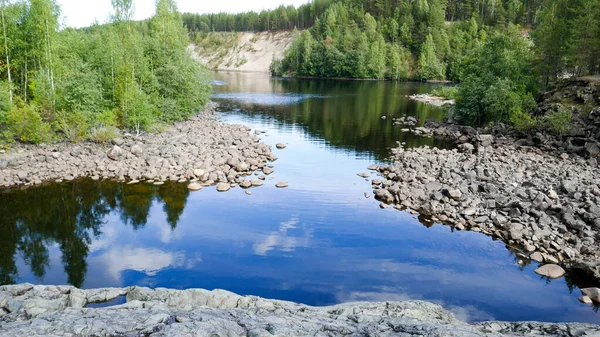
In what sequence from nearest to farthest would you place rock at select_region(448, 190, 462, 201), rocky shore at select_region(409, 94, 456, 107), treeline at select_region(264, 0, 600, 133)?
rock at select_region(448, 190, 462, 201) → treeline at select_region(264, 0, 600, 133) → rocky shore at select_region(409, 94, 456, 107)

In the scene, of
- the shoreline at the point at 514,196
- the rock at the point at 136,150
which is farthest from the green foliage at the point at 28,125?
the shoreline at the point at 514,196

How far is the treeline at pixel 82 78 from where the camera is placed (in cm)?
3341

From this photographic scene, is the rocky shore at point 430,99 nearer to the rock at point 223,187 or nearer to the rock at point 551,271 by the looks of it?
the rock at point 223,187

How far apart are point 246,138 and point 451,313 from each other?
2963 centimetres

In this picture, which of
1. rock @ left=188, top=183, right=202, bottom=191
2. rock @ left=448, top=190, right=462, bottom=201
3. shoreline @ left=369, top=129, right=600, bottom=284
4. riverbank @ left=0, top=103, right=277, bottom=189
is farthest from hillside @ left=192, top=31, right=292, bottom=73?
rock @ left=448, top=190, right=462, bottom=201

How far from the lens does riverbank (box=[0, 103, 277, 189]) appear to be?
1155 inches

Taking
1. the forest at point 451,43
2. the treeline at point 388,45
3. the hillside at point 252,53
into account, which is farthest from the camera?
the hillside at point 252,53

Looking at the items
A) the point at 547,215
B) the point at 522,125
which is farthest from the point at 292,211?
the point at 522,125

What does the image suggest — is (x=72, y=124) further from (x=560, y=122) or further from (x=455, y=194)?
(x=560, y=122)

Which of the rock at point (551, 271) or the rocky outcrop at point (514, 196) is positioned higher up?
the rocky outcrop at point (514, 196)

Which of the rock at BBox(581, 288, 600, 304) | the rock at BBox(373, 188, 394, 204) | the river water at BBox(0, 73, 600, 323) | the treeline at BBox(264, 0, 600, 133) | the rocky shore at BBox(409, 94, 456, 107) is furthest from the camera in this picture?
the rocky shore at BBox(409, 94, 456, 107)

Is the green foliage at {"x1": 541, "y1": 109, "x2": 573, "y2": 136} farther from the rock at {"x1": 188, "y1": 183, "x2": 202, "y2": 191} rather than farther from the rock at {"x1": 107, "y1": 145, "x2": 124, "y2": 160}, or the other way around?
the rock at {"x1": 107, "y1": 145, "x2": 124, "y2": 160}

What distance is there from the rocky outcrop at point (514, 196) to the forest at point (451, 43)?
1853 cm

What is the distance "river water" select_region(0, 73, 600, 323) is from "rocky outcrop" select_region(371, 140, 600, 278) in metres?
1.13
